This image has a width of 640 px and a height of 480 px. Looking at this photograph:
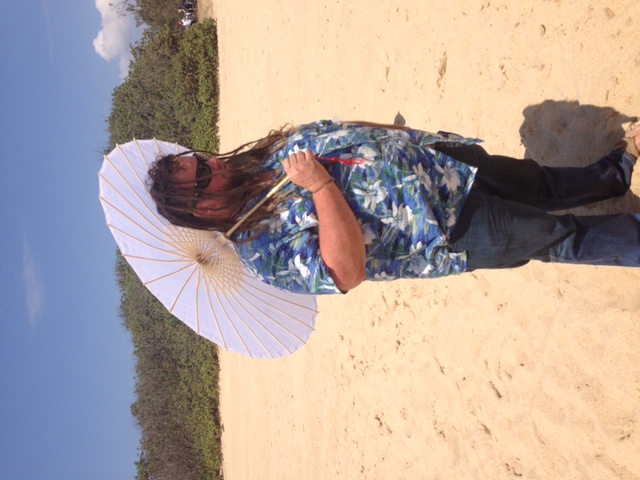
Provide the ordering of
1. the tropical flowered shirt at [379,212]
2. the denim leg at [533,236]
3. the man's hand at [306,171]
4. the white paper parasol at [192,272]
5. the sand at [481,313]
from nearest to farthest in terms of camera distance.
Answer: the man's hand at [306,171] → the tropical flowered shirt at [379,212] → the denim leg at [533,236] → the white paper parasol at [192,272] → the sand at [481,313]

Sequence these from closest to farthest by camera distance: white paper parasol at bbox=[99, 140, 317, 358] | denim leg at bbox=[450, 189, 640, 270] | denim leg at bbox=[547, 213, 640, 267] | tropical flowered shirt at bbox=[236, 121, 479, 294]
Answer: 1. tropical flowered shirt at bbox=[236, 121, 479, 294]
2. denim leg at bbox=[450, 189, 640, 270]
3. denim leg at bbox=[547, 213, 640, 267]
4. white paper parasol at bbox=[99, 140, 317, 358]

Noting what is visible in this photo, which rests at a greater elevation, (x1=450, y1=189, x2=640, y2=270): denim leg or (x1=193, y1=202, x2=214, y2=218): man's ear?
(x1=193, y1=202, x2=214, y2=218): man's ear

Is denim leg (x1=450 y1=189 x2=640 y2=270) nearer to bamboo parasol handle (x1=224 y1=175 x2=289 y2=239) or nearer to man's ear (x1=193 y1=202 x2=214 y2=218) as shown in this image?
bamboo parasol handle (x1=224 y1=175 x2=289 y2=239)

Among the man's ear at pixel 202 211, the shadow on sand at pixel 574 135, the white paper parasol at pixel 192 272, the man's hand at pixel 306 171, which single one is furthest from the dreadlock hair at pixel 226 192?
the shadow on sand at pixel 574 135

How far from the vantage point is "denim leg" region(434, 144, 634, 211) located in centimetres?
241

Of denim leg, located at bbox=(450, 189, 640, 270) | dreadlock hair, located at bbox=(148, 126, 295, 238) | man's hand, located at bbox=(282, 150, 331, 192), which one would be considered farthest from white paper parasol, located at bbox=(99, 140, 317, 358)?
denim leg, located at bbox=(450, 189, 640, 270)

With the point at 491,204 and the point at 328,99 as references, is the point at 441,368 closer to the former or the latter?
the point at 491,204

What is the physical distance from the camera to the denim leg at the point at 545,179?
2410mm

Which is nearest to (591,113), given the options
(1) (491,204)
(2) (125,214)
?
(1) (491,204)

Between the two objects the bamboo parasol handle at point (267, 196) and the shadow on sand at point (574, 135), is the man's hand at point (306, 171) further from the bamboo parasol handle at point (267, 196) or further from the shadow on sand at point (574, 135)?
the shadow on sand at point (574, 135)

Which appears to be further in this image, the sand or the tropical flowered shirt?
the sand

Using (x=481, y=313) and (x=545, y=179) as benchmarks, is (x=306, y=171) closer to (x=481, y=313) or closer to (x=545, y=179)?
(x=545, y=179)

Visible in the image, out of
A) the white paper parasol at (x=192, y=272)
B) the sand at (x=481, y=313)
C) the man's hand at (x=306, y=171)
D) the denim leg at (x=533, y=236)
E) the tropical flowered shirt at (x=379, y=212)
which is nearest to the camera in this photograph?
the man's hand at (x=306, y=171)

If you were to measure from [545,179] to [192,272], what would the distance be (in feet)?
5.97
